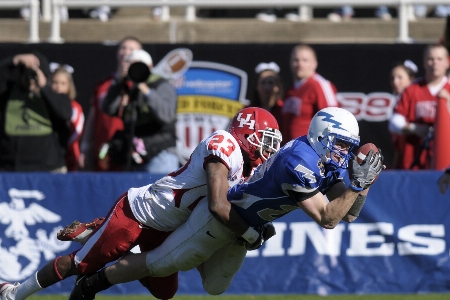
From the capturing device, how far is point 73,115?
10070 millimetres

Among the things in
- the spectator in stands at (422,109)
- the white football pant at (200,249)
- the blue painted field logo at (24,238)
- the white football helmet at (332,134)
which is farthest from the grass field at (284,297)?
the white football helmet at (332,134)

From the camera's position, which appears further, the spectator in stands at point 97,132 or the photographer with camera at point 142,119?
the spectator in stands at point 97,132

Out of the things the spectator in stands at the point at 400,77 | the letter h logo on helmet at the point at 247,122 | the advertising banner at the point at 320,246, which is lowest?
the advertising banner at the point at 320,246

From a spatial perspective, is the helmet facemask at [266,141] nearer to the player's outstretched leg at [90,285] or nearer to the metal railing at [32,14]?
the player's outstretched leg at [90,285]

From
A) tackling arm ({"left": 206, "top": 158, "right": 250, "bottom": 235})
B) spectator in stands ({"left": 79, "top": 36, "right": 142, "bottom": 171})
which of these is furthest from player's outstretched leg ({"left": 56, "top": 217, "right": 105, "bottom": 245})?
spectator in stands ({"left": 79, "top": 36, "right": 142, "bottom": 171})

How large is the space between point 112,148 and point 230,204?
3.14 meters

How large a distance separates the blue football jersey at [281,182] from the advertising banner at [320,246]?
2308mm

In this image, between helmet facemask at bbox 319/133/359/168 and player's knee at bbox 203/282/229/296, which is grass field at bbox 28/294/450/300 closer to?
player's knee at bbox 203/282/229/296

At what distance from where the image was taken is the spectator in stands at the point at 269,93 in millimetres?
9305

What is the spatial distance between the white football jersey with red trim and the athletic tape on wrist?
39cm

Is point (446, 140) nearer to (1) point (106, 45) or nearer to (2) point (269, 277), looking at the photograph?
(2) point (269, 277)

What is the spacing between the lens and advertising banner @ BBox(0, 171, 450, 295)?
28.0 feet

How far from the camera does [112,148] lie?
9.12m

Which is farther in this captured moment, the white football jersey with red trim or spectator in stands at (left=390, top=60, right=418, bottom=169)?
spectator in stands at (left=390, top=60, right=418, bottom=169)
